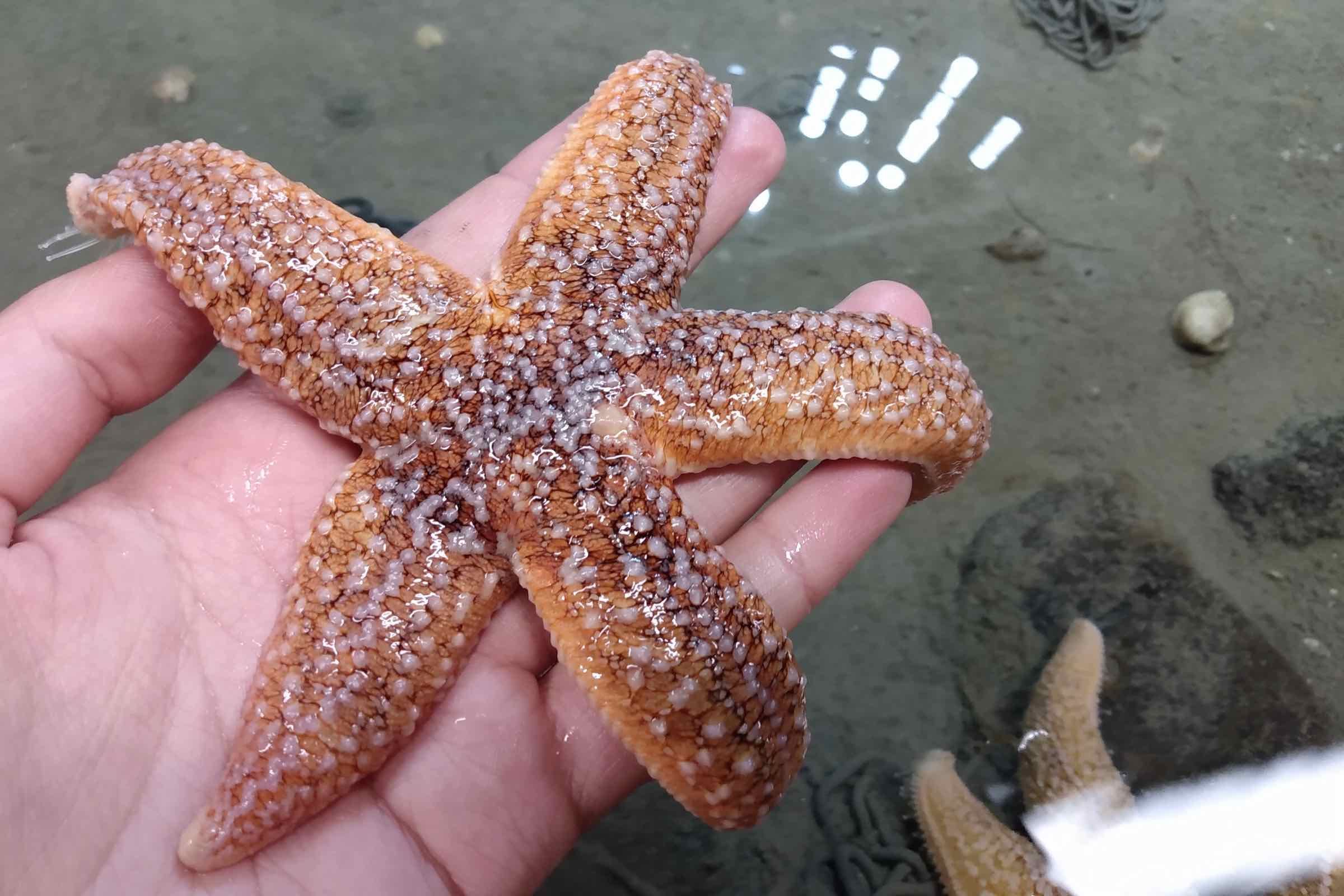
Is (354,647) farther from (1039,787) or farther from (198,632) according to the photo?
(1039,787)

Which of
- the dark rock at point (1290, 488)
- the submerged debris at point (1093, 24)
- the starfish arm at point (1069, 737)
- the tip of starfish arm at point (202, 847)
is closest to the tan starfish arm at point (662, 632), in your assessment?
the tip of starfish arm at point (202, 847)

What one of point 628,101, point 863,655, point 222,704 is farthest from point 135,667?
point 863,655

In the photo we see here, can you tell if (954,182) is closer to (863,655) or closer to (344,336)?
(863,655)

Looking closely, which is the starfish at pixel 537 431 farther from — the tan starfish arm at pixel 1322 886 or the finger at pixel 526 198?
the tan starfish arm at pixel 1322 886

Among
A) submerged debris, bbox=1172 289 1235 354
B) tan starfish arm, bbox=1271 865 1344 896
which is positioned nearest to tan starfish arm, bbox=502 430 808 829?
tan starfish arm, bbox=1271 865 1344 896

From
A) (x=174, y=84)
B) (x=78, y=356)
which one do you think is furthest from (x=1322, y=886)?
(x=174, y=84)

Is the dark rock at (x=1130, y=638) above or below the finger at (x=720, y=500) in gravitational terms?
below
